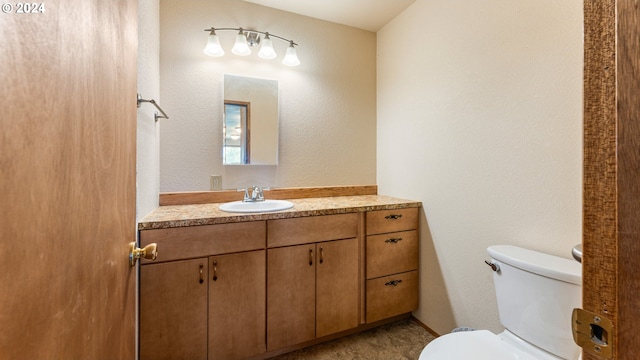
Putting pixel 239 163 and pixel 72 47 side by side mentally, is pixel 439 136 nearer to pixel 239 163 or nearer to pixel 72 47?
pixel 239 163

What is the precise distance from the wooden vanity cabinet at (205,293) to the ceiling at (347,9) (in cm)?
170

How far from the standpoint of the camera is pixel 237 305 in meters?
1.46

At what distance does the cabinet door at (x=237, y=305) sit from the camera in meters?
1.42

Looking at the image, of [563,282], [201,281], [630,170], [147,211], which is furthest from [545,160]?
[147,211]

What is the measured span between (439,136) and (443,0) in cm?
91

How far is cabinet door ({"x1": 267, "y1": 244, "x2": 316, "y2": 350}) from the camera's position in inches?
60.9

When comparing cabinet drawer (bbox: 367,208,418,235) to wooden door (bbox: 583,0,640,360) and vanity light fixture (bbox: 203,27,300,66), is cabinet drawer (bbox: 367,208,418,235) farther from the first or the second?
wooden door (bbox: 583,0,640,360)

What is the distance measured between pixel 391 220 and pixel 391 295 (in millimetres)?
544

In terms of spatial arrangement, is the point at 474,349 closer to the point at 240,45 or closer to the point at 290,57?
the point at 290,57

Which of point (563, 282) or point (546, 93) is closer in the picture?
point (563, 282)

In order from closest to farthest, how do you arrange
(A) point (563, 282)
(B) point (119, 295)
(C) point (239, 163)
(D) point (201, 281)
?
(B) point (119, 295)
(A) point (563, 282)
(D) point (201, 281)
(C) point (239, 163)

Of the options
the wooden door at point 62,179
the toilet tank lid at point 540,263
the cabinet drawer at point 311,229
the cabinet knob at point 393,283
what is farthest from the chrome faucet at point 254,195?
the toilet tank lid at point 540,263

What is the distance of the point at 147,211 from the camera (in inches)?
56.9

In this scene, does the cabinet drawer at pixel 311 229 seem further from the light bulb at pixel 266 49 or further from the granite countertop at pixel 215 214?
the light bulb at pixel 266 49
